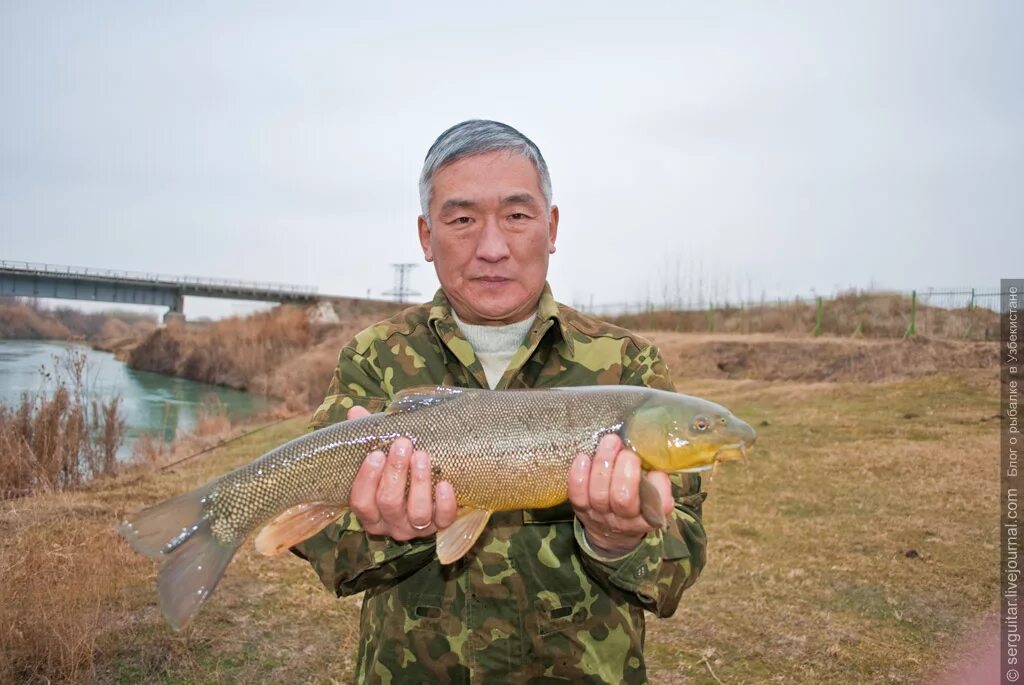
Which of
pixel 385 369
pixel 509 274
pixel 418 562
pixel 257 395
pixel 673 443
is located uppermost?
pixel 509 274

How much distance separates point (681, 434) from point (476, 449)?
2.61 ft

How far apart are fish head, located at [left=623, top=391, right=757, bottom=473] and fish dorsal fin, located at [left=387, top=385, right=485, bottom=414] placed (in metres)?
0.68

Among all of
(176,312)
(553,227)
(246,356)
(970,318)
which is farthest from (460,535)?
(176,312)

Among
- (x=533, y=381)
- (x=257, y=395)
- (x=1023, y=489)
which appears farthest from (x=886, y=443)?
(x=257, y=395)

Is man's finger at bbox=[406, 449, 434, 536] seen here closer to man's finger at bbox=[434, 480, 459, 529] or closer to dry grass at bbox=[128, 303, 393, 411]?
man's finger at bbox=[434, 480, 459, 529]

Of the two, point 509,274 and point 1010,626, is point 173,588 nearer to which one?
point 509,274

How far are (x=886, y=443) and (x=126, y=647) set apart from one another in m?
10.6

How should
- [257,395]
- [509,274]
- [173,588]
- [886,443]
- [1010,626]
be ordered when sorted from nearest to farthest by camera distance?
[173,588] < [509,274] < [1010,626] < [886,443] < [257,395]

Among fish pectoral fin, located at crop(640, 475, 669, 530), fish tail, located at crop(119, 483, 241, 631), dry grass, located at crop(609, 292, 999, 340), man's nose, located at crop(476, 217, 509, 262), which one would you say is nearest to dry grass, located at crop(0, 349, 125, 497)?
fish tail, located at crop(119, 483, 241, 631)

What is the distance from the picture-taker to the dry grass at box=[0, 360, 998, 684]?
15.4ft

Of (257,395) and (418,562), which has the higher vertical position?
(418,562)

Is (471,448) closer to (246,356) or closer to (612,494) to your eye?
(612,494)

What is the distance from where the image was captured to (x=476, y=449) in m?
2.79

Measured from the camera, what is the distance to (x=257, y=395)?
97.7 feet
